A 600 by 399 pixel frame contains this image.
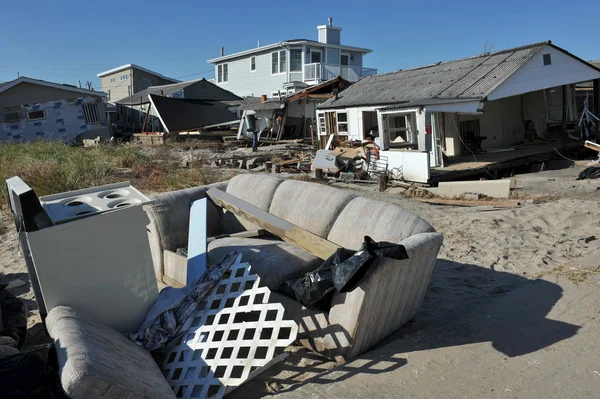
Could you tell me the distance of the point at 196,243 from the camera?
494cm

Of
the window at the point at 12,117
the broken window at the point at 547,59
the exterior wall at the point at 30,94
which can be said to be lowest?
the broken window at the point at 547,59

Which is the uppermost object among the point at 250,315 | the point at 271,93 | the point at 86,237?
the point at 271,93

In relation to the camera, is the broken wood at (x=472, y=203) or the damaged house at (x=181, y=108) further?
the damaged house at (x=181, y=108)

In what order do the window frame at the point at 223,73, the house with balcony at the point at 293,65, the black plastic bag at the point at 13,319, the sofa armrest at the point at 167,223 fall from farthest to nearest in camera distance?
the window frame at the point at 223,73 < the house with balcony at the point at 293,65 < the sofa armrest at the point at 167,223 < the black plastic bag at the point at 13,319

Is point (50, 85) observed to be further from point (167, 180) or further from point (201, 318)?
point (201, 318)

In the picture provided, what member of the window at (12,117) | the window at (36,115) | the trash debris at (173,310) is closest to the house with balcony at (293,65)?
the window at (36,115)

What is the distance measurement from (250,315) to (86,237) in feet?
4.96

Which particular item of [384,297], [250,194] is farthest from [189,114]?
[384,297]

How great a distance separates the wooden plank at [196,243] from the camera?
4.57 metres

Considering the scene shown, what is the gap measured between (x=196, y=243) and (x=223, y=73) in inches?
1509

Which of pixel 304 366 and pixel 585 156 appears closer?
pixel 304 366

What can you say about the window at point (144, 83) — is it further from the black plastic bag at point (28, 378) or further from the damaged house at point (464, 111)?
the black plastic bag at point (28, 378)

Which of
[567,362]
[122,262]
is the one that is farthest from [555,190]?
[122,262]

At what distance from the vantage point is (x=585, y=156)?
58.4 ft
